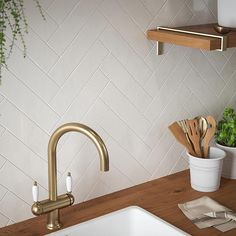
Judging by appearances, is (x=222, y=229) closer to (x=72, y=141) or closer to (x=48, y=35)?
(x=72, y=141)

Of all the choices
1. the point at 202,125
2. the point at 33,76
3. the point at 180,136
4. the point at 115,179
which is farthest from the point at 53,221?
the point at 202,125

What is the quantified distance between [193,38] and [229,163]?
0.56m

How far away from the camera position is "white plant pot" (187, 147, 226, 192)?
178 centimetres

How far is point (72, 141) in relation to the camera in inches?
64.4

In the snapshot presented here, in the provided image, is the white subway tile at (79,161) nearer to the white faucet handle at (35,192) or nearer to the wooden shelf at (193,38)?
the white faucet handle at (35,192)

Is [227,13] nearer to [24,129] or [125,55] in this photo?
[125,55]

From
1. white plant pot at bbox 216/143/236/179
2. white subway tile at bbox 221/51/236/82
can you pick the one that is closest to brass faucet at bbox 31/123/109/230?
white plant pot at bbox 216/143/236/179

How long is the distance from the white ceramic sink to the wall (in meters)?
0.16

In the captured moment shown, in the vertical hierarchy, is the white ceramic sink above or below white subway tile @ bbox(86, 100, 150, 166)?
below

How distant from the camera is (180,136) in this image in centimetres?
183

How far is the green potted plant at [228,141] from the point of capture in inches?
74.5

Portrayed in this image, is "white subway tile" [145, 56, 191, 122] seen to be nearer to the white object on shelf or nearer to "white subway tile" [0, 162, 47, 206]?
the white object on shelf

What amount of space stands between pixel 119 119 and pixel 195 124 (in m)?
0.30

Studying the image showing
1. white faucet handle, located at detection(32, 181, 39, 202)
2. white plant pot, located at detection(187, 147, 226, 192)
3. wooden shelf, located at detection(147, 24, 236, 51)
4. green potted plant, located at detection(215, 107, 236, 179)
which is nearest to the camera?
white faucet handle, located at detection(32, 181, 39, 202)
